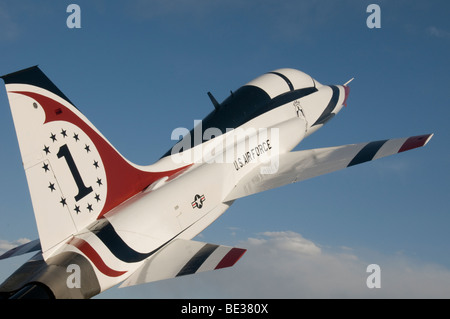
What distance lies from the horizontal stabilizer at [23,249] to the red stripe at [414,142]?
10.5 metres

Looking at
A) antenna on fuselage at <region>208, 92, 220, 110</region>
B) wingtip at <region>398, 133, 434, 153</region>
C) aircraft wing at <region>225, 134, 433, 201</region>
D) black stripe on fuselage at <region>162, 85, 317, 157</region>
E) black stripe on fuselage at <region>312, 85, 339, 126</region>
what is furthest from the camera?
black stripe on fuselage at <region>312, 85, 339, 126</region>

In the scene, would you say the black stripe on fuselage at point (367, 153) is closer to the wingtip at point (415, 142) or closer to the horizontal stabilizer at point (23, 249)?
the wingtip at point (415, 142)

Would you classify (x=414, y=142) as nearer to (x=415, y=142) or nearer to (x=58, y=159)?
(x=415, y=142)

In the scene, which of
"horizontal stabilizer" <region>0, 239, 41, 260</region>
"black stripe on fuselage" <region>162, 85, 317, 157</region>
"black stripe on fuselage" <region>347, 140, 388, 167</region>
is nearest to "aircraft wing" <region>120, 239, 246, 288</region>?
"horizontal stabilizer" <region>0, 239, 41, 260</region>

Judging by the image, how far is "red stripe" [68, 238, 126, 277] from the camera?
870cm

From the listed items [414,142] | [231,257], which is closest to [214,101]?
[414,142]

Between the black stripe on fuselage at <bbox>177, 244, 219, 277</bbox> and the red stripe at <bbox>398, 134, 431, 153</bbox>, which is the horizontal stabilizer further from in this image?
the red stripe at <bbox>398, 134, 431, 153</bbox>

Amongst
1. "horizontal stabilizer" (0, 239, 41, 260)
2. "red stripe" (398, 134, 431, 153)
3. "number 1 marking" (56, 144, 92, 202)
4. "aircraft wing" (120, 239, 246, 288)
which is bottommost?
"aircraft wing" (120, 239, 246, 288)

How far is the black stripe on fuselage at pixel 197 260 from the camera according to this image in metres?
8.80

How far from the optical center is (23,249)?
11367 millimetres

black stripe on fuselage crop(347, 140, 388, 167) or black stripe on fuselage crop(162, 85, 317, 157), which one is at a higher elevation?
black stripe on fuselage crop(162, 85, 317, 157)

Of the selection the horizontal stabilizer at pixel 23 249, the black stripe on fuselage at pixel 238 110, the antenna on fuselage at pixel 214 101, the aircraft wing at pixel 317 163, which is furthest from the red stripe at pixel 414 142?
the horizontal stabilizer at pixel 23 249

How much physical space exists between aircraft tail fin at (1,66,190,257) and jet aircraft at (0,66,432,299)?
21 millimetres
